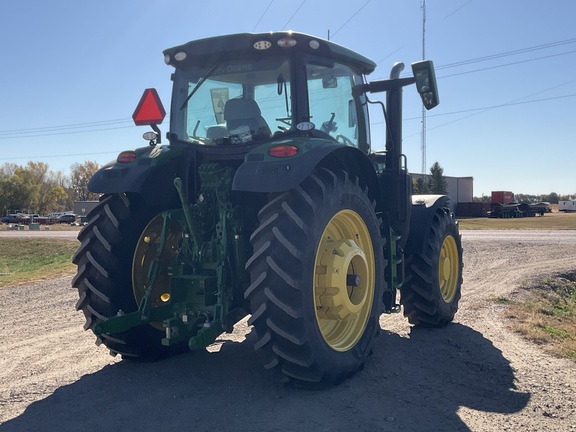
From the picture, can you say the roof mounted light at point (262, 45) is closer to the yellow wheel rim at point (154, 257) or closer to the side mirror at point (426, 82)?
the side mirror at point (426, 82)

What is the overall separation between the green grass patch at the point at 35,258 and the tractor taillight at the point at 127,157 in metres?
8.70

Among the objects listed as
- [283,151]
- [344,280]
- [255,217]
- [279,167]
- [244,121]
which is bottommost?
[344,280]

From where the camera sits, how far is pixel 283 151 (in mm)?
3990

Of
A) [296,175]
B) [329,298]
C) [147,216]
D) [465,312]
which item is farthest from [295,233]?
[465,312]

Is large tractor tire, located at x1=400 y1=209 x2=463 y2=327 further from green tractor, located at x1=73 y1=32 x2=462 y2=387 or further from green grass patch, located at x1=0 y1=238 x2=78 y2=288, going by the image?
green grass patch, located at x1=0 y1=238 x2=78 y2=288

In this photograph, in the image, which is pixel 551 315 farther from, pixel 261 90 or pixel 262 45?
pixel 262 45

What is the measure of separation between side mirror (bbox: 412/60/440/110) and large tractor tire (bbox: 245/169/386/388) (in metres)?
1.19

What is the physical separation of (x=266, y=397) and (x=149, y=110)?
9.27ft

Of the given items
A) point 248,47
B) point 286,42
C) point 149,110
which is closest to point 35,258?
point 149,110

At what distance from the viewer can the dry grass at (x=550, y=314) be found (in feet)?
18.8

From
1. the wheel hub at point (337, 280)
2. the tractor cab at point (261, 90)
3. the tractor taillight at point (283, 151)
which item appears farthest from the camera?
the tractor cab at point (261, 90)

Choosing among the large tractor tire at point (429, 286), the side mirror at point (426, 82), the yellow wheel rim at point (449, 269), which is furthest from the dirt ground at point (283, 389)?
the side mirror at point (426, 82)

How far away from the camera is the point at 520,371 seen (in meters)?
4.78

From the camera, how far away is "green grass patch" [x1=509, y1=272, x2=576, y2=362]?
5.72 meters
